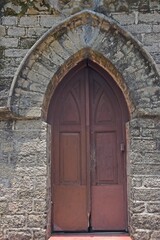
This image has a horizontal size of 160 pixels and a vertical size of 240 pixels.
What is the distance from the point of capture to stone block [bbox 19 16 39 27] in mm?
4289

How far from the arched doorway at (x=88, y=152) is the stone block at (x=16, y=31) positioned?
82 centimetres

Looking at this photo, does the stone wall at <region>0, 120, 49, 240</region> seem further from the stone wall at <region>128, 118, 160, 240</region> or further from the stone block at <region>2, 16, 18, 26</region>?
the stone block at <region>2, 16, 18, 26</region>

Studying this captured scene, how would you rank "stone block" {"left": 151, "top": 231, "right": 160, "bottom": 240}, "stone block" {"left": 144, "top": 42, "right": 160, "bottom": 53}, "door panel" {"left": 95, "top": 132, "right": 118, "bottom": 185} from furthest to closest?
"door panel" {"left": 95, "top": 132, "right": 118, "bottom": 185}, "stone block" {"left": 144, "top": 42, "right": 160, "bottom": 53}, "stone block" {"left": 151, "top": 231, "right": 160, "bottom": 240}

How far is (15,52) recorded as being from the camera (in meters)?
4.23

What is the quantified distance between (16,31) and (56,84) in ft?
2.77

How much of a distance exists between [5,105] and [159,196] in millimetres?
2143

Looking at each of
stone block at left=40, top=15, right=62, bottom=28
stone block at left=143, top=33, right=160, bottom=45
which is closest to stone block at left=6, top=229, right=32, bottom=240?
stone block at left=40, top=15, right=62, bottom=28

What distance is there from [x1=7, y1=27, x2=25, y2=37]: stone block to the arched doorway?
2.70ft

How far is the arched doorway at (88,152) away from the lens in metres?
4.30

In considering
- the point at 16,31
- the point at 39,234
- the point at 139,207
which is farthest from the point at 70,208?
the point at 16,31

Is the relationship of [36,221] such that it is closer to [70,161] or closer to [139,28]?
[70,161]

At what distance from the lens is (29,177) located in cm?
402

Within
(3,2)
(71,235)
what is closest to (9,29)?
(3,2)

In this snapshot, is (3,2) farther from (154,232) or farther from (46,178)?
(154,232)
